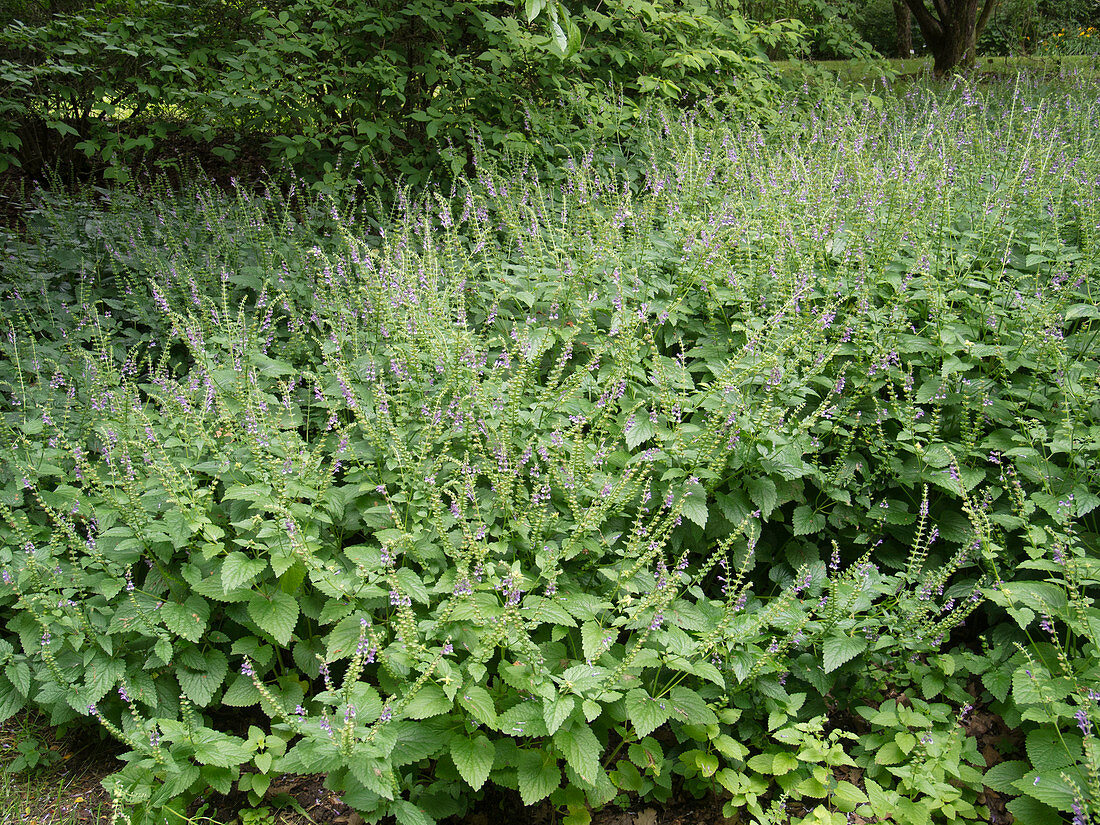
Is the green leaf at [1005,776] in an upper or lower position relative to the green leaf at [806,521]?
lower

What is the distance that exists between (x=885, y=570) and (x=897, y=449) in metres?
0.59

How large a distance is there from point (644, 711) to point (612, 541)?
61 centimetres

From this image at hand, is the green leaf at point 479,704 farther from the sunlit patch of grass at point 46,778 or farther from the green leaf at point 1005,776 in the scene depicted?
the green leaf at point 1005,776

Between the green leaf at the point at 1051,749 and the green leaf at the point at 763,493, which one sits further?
the green leaf at the point at 763,493

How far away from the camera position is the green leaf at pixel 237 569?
2475 mm

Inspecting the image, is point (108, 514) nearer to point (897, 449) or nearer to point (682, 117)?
point (897, 449)

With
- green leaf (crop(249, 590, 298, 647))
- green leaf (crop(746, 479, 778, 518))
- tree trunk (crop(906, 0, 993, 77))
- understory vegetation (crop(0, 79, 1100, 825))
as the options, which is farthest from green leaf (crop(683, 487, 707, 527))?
tree trunk (crop(906, 0, 993, 77))

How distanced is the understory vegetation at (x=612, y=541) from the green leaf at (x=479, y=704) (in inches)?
0.4

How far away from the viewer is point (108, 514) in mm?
2809

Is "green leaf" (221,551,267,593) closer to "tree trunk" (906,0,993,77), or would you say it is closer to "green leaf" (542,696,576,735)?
"green leaf" (542,696,576,735)

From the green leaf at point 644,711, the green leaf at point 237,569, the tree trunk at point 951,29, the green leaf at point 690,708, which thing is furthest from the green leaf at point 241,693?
the tree trunk at point 951,29

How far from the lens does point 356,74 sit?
6215mm

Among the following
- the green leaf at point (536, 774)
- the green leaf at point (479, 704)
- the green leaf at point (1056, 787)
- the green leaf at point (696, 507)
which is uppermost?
the green leaf at point (696, 507)

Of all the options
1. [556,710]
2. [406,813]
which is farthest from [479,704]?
[406,813]
